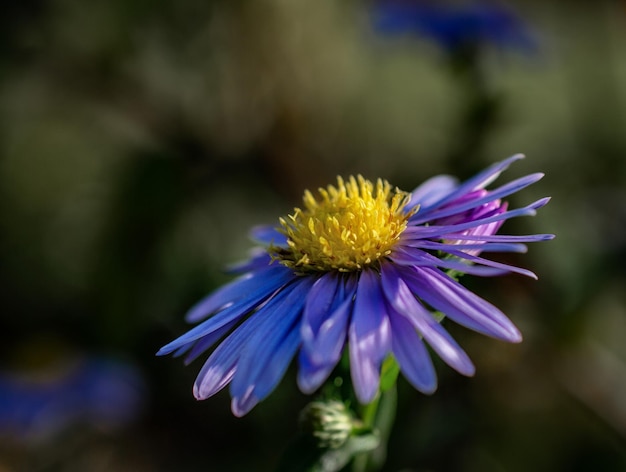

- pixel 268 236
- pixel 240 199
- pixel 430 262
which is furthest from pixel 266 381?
pixel 240 199

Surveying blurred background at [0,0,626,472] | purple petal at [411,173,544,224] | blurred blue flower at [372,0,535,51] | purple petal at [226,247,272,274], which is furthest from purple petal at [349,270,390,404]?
blurred blue flower at [372,0,535,51]

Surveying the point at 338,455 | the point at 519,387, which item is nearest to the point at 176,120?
the point at 519,387

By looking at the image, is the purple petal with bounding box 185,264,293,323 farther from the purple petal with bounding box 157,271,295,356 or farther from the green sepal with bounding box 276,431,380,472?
the green sepal with bounding box 276,431,380,472

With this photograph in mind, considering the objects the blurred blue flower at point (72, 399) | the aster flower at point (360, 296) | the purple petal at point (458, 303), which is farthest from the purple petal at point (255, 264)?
the blurred blue flower at point (72, 399)

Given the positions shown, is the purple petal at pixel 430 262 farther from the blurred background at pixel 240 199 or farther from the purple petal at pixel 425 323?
the blurred background at pixel 240 199

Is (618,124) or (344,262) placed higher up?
(344,262)

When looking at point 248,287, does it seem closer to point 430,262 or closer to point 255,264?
point 255,264

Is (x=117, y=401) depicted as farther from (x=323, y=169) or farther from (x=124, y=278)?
(x=323, y=169)
